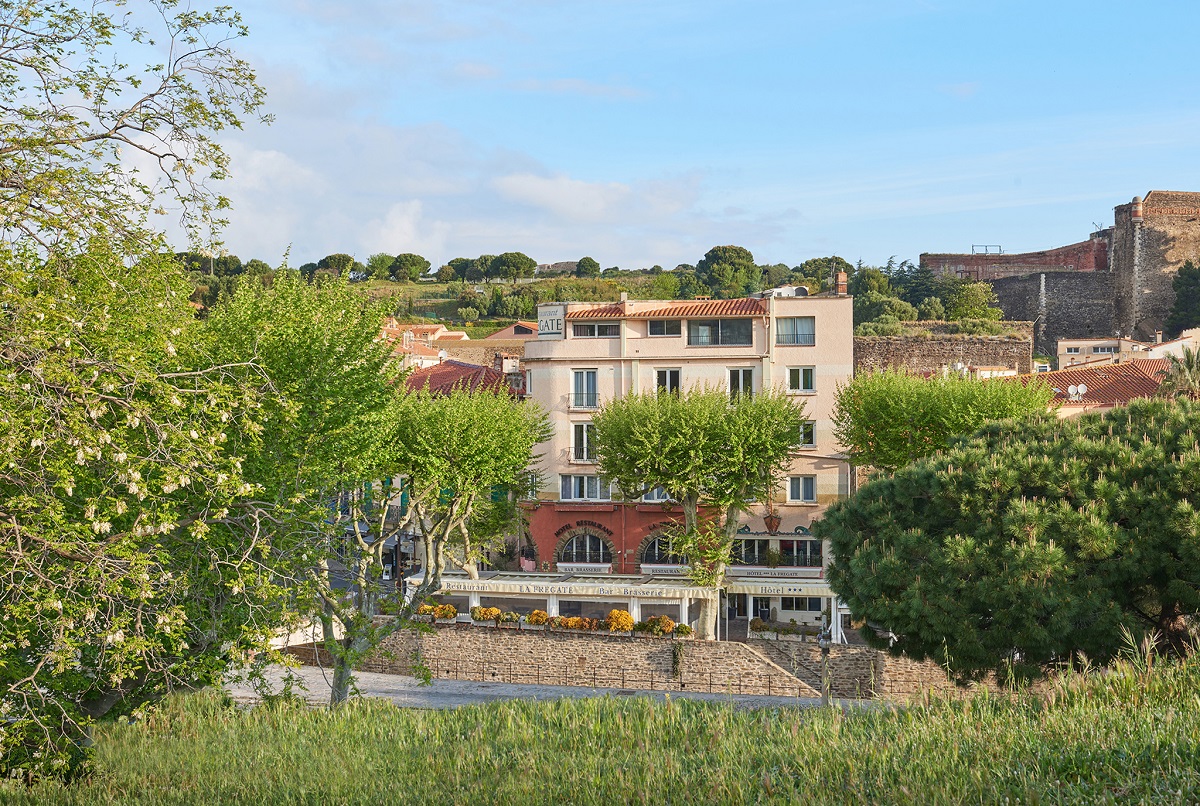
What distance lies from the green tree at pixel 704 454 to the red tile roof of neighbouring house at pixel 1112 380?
43.5 feet

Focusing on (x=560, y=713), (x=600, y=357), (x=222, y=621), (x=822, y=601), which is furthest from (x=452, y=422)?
(x=560, y=713)

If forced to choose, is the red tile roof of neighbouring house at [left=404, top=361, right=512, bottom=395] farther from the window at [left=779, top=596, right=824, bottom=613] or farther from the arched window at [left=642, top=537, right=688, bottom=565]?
A: the window at [left=779, top=596, right=824, bottom=613]

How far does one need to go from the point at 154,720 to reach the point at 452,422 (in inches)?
738

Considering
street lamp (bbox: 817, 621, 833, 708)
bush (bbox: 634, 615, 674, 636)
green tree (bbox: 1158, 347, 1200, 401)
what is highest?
green tree (bbox: 1158, 347, 1200, 401)

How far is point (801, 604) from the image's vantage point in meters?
38.5

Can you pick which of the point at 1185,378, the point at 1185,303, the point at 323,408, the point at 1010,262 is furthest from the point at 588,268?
the point at 323,408

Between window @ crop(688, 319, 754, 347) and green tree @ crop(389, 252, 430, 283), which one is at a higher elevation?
green tree @ crop(389, 252, 430, 283)

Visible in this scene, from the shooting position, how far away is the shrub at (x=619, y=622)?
32500mm

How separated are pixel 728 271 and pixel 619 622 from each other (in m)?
88.3

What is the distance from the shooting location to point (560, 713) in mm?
12664

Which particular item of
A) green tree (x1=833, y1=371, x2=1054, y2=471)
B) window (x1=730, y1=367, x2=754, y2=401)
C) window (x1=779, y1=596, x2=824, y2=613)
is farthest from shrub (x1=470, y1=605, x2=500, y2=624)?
green tree (x1=833, y1=371, x2=1054, y2=471)

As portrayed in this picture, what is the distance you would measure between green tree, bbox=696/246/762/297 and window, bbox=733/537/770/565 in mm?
65250

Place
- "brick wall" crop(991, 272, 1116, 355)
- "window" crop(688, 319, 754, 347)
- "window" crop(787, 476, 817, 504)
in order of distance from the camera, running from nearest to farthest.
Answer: "window" crop(787, 476, 817, 504)
"window" crop(688, 319, 754, 347)
"brick wall" crop(991, 272, 1116, 355)

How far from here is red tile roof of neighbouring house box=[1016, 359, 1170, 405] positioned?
146 feet
